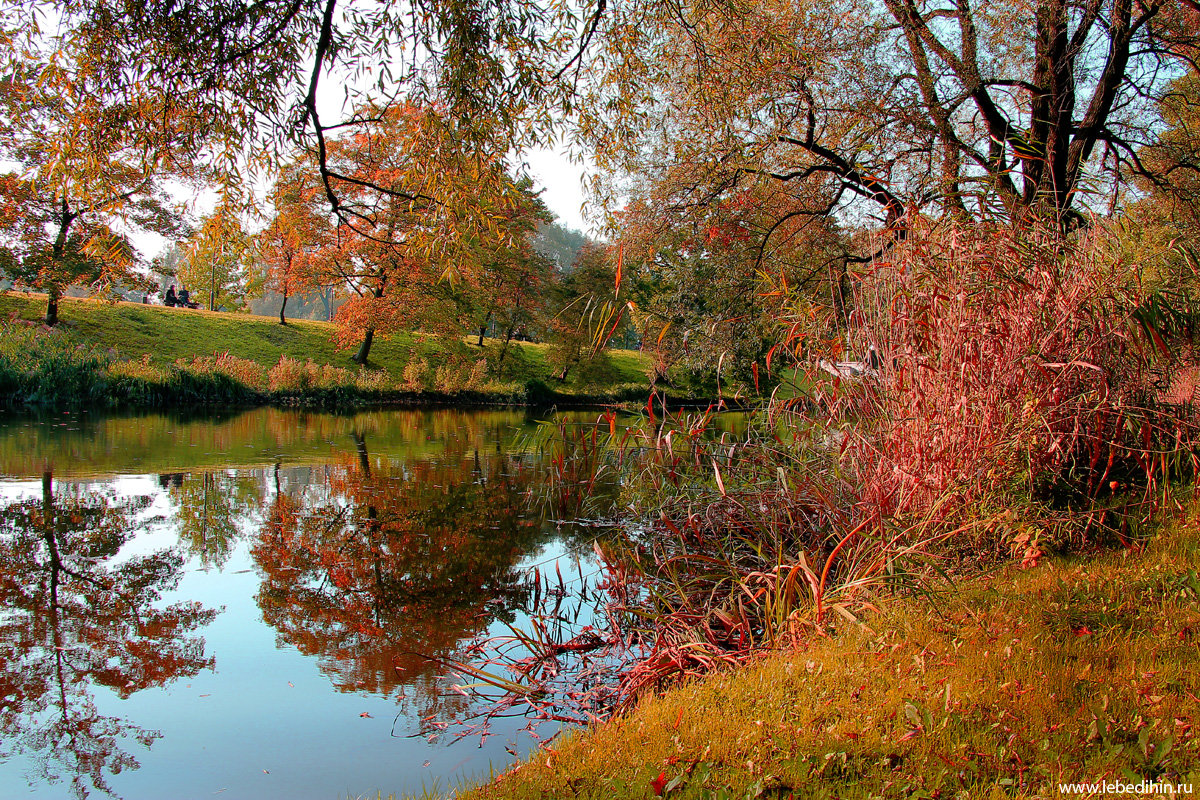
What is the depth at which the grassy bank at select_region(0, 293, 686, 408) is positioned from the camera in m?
17.2

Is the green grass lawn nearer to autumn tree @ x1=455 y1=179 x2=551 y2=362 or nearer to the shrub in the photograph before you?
autumn tree @ x1=455 y1=179 x2=551 y2=362

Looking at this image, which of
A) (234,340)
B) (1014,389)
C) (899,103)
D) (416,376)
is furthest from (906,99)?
(234,340)

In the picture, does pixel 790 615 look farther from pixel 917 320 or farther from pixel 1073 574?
pixel 917 320

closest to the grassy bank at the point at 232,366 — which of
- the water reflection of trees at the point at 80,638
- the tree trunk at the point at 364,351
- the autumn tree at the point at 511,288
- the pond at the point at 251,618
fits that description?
the tree trunk at the point at 364,351

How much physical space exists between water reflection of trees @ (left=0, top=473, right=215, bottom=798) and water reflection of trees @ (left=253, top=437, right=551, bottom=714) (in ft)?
1.98

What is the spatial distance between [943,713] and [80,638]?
4173 mm

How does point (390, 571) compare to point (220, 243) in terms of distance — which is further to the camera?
point (220, 243)

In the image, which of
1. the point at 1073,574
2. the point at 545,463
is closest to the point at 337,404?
the point at 545,463

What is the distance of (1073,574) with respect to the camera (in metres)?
3.36

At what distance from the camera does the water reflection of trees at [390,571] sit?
12.6 feet

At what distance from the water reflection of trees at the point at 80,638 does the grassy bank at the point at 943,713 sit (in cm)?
176

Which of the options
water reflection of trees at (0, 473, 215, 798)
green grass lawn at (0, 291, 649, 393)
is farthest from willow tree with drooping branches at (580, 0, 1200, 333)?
green grass lawn at (0, 291, 649, 393)

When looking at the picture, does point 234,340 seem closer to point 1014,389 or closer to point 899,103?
point 899,103

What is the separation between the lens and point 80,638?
3.76 meters
